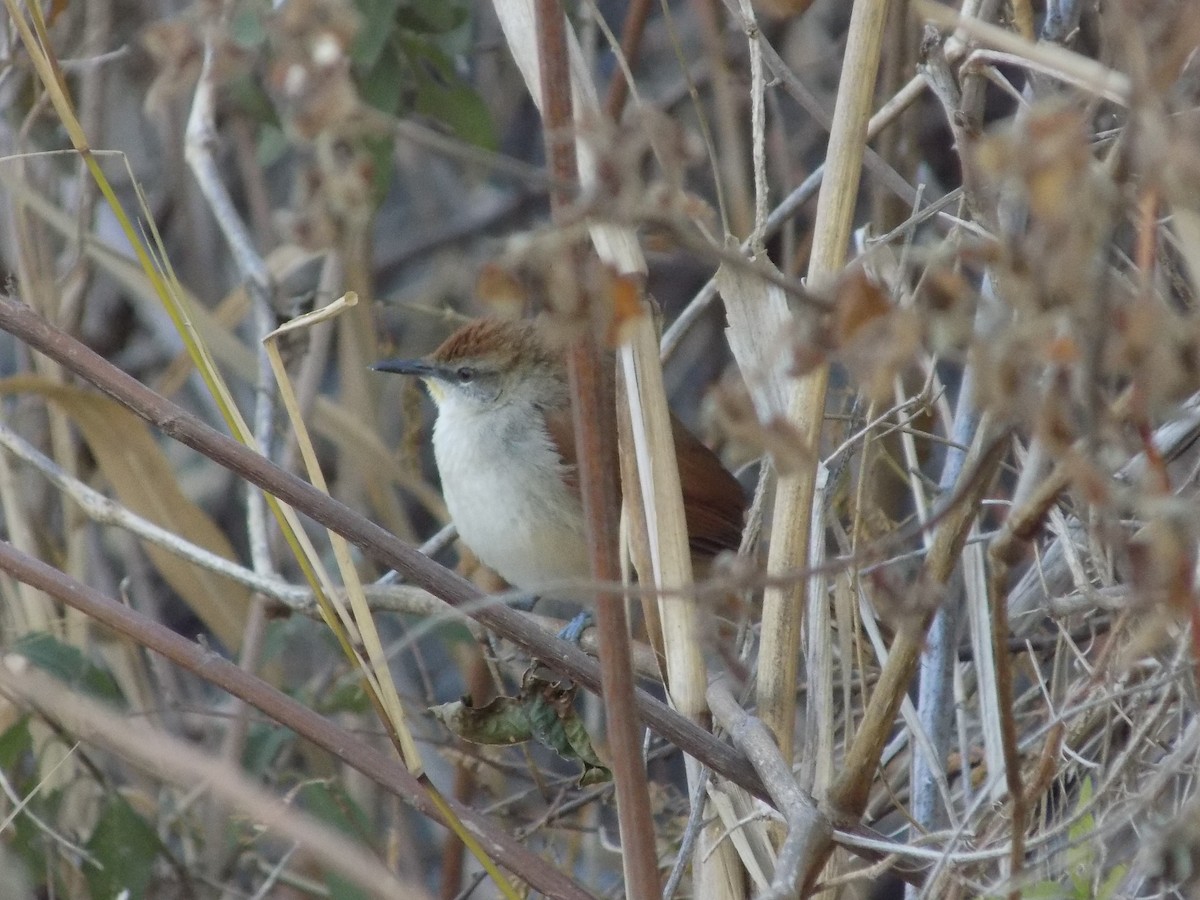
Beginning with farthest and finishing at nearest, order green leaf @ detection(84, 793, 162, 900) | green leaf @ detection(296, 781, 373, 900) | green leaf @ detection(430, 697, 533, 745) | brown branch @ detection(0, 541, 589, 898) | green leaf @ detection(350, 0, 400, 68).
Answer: green leaf @ detection(350, 0, 400, 68), green leaf @ detection(84, 793, 162, 900), green leaf @ detection(296, 781, 373, 900), green leaf @ detection(430, 697, 533, 745), brown branch @ detection(0, 541, 589, 898)

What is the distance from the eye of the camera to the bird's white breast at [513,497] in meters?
3.47

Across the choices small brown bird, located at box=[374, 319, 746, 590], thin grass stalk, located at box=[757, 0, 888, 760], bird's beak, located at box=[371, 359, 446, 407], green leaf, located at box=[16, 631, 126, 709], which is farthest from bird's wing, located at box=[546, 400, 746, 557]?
thin grass stalk, located at box=[757, 0, 888, 760]

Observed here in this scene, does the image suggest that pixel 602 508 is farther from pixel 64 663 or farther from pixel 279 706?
pixel 64 663

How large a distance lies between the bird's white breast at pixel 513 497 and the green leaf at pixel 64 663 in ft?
3.18

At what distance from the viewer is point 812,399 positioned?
6.18 ft

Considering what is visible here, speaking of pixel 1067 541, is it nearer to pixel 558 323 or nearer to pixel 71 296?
pixel 558 323

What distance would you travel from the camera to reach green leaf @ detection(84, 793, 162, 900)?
2773mm

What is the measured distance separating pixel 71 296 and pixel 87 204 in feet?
1.02

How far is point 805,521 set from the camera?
1.91 m

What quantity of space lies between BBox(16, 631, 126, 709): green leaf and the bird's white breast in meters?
0.97

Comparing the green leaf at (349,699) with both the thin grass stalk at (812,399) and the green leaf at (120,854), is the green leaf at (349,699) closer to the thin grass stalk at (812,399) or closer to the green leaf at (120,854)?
→ the green leaf at (120,854)

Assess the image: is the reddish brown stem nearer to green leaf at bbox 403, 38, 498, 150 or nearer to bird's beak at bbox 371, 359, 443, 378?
green leaf at bbox 403, 38, 498, 150

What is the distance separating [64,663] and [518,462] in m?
1.28

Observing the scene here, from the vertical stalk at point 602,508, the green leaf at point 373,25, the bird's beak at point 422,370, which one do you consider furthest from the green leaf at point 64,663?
the vertical stalk at point 602,508
